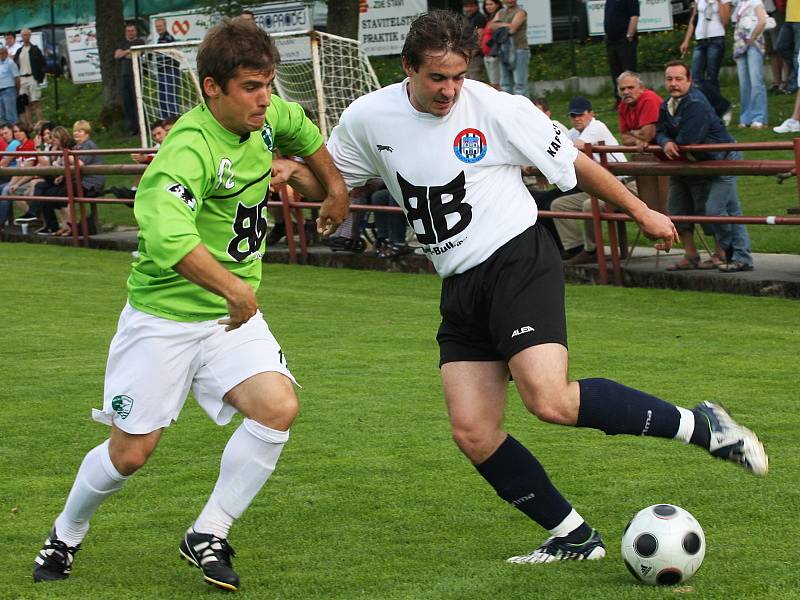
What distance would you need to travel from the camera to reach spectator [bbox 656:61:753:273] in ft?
38.2

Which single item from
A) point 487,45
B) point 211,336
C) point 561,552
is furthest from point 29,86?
point 561,552

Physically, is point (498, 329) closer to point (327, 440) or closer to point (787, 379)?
point (327, 440)

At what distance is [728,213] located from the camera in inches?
472

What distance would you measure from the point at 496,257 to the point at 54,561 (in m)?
1.91

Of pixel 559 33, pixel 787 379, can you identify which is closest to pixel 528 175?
pixel 787 379

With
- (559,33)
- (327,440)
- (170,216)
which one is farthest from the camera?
(559,33)

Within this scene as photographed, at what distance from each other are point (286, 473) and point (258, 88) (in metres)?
2.34

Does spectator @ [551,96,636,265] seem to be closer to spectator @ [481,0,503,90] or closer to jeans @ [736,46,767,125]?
jeans @ [736,46,767,125]

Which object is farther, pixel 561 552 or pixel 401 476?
pixel 401 476

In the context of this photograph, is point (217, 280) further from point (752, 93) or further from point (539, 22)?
point (539, 22)

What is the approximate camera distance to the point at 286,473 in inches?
250

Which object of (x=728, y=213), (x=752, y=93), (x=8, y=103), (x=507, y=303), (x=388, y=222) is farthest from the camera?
(x=8, y=103)

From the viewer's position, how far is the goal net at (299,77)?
18328 mm

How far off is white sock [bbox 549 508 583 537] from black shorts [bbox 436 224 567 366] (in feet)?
2.02
